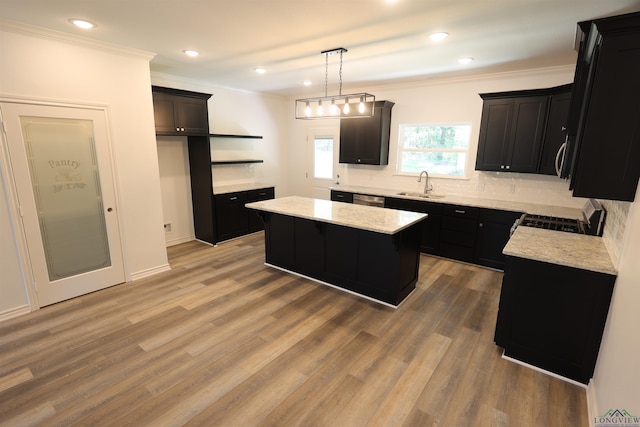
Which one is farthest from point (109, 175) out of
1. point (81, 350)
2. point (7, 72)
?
point (81, 350)

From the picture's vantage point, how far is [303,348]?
2.57 m

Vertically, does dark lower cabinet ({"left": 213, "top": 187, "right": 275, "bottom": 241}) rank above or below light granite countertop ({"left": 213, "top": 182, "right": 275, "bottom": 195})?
below

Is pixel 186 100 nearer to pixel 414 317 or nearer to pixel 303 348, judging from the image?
pixel 303 348

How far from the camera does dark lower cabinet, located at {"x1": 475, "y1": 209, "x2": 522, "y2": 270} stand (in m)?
4.06

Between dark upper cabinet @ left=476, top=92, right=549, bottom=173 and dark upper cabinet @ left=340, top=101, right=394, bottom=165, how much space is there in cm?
156

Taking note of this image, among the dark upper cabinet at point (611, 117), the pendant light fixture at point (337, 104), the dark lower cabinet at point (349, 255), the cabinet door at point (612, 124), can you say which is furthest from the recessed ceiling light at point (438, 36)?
the dark lower cabinet at point (349, 255)

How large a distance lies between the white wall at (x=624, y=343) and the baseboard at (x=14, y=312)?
15.3 ft

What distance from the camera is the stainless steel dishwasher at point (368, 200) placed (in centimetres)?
514

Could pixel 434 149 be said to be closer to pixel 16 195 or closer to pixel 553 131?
pixel 553 131

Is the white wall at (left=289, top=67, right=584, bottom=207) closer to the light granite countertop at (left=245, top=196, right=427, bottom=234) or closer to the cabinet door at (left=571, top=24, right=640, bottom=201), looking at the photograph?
the light granite countertop at (left=245, top=196, right=427, bottom=234)

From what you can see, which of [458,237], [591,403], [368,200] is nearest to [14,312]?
[368,200]

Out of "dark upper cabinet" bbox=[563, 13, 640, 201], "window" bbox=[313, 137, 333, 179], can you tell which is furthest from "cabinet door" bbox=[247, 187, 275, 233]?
"dark upper cabinet" bbox=[563, 13, 640, 201]

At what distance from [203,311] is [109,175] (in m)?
1.91

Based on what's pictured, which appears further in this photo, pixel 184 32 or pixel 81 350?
pixel 184 32
